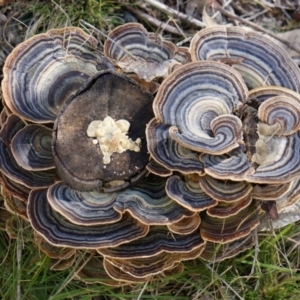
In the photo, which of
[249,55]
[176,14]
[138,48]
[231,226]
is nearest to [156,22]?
[176,14]

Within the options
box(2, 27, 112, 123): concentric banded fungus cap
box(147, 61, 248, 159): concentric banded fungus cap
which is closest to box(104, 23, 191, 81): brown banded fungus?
box(2, 27, 112, 123): concentric banded fungus cap

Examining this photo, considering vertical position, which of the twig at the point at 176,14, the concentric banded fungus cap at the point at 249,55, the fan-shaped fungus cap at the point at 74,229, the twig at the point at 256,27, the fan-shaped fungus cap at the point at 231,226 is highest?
the concentric banded fungus cap at the point at 249,55

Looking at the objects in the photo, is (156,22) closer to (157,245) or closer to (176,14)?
(176,14)

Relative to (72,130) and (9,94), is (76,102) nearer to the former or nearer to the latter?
(72,130)

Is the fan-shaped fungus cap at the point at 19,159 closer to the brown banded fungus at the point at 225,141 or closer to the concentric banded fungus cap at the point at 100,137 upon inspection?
the concentric banded fungus cap at the point at 100,137

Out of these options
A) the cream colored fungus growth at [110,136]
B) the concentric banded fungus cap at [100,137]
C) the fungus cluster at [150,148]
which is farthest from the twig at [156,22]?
the cream colored fungus growth at [110,136]

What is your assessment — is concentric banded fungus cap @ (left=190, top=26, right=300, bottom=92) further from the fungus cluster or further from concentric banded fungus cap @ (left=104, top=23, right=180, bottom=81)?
concentric banded fungus cap @ (left=104, top=23, right=180, bottom=81)

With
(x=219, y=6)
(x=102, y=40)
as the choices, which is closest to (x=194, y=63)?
(x=102, y=40)

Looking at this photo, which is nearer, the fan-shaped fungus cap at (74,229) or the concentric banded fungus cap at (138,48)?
the fan-shaped fungus cap at (74,229)
